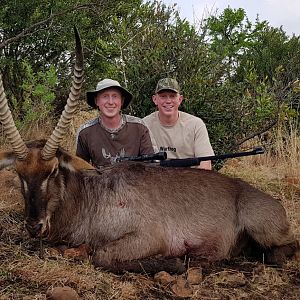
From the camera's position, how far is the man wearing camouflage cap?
6.57 m

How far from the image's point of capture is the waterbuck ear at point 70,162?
4.61m

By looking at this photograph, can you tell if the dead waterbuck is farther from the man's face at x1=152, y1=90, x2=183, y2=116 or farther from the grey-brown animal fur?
the man's face at x1=152, y1=90, x2=183, y2=116

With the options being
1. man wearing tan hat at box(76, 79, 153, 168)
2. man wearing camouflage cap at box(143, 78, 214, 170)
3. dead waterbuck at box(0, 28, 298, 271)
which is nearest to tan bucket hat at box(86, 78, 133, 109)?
man wearing tan hat at box(76, 79, 153, 168)

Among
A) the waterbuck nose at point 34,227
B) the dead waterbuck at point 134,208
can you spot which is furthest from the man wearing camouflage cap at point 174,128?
the waterbuck nose at point 34,227

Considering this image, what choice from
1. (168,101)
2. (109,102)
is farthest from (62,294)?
(168,101)

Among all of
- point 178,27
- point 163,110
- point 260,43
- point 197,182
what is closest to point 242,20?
point 260,43

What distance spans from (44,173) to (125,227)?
0.83 metres

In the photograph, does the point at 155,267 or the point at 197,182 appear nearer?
the point at 155,267

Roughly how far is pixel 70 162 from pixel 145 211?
796mm

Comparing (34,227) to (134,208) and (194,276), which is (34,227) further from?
(194,276)

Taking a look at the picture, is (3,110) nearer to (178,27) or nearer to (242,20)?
(178,27)

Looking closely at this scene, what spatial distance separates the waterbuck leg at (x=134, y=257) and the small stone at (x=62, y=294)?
67cm

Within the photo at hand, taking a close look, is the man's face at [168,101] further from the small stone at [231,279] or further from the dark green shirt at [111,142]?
the small stone at [231,279]

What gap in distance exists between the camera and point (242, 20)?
1653 cm
